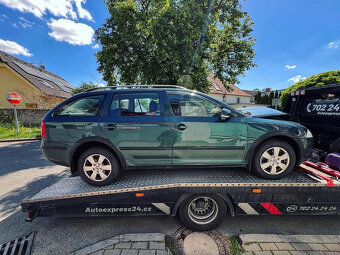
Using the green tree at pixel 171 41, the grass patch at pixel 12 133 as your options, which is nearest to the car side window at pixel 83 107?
the green tree at pixel 171 41

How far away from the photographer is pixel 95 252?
2043 millimetres

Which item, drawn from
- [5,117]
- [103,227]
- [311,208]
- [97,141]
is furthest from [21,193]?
[5,117]

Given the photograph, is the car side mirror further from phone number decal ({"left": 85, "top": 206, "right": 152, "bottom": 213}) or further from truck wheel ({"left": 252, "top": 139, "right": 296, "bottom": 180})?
phone number decal ({"left": 85, "top": 206, "right": 152, "bottom": 213})

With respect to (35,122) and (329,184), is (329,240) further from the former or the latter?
(35,122)

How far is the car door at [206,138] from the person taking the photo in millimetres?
2527

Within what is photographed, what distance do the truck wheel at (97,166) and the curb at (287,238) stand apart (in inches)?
86.1

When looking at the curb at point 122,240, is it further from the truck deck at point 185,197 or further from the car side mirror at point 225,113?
the car side mirror at point 225,113

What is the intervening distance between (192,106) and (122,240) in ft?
7.35

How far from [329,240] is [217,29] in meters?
13.5

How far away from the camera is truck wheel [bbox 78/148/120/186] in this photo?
255 cm

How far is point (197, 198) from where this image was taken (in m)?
2.43

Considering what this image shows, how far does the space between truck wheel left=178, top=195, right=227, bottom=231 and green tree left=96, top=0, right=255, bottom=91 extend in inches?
317

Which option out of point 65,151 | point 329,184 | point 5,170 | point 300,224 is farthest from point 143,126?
point 5,170

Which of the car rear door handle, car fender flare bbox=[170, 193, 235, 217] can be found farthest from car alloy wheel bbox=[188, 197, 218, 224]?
the car rear door handle
